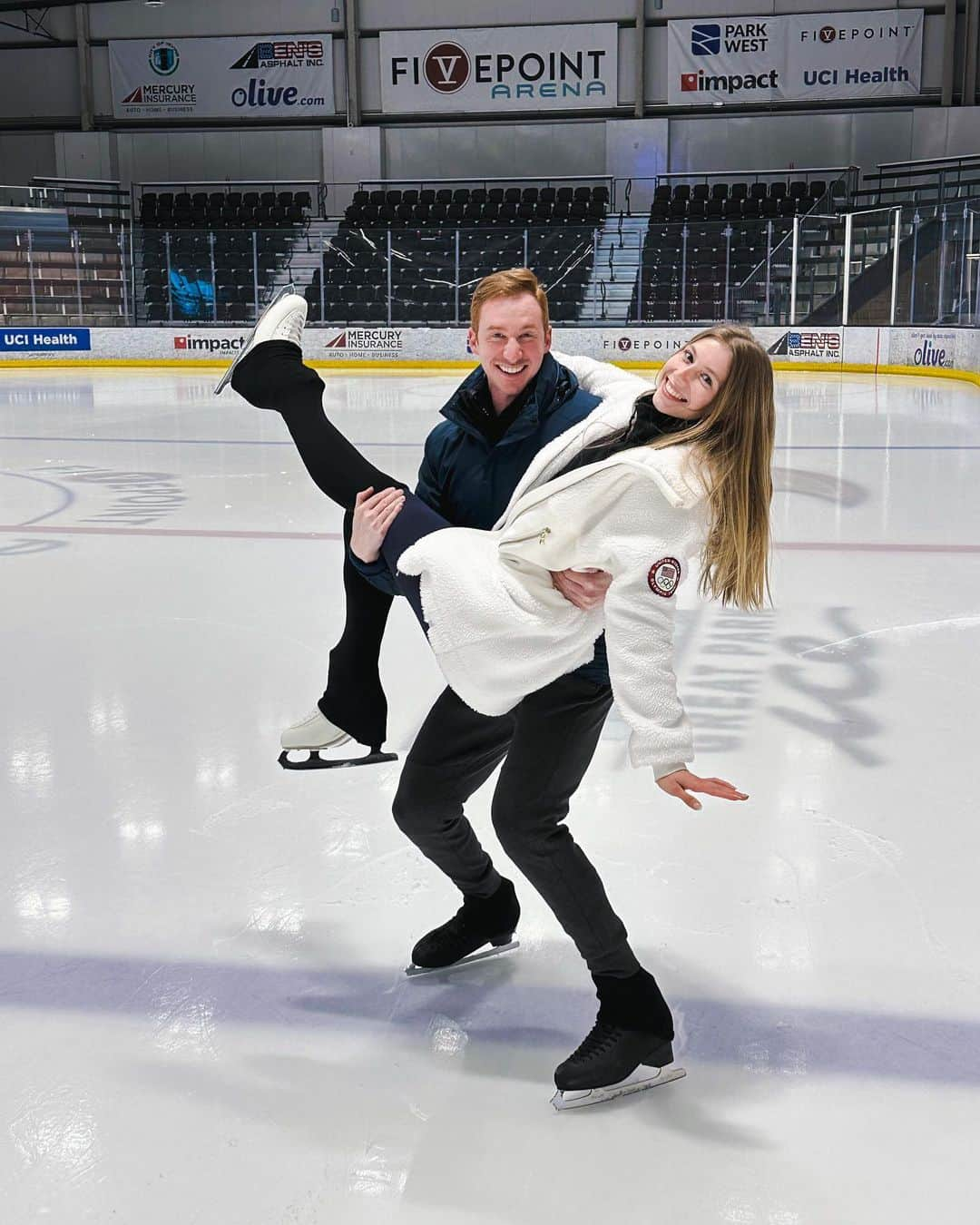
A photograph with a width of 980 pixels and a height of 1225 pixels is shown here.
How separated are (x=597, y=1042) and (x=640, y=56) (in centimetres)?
2259

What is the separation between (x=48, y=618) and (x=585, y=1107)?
323 cm

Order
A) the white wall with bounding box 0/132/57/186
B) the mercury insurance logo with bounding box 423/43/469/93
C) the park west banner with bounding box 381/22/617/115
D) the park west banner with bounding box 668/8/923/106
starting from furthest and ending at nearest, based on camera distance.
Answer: the white wall with bounding box 0/132/57/186 < the mercury insurance logo with bounding box 423/43/469/93 < the park west banner with bounding box 381/22/617/115 < the park west banner with bounding box 668/8/923/106

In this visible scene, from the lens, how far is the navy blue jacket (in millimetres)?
2025

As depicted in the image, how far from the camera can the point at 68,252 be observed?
60.0ft

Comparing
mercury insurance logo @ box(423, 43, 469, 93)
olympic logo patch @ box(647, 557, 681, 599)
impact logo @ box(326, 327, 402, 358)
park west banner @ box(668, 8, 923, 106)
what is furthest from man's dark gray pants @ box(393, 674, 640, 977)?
mercury insurance logo @ box(423, 43, 469, 93)

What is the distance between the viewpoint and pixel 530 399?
2.01 m

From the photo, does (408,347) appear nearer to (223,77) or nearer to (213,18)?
(223,77)

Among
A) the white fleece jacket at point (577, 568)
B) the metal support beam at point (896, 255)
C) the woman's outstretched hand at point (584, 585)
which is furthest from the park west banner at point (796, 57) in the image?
the woman's outstretched hand at point (584, 585)

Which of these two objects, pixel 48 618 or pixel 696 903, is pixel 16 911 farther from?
pixel 48 618

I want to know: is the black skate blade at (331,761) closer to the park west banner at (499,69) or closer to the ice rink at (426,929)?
the ice rink at (426,929)

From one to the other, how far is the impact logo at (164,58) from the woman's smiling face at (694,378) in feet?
79.8

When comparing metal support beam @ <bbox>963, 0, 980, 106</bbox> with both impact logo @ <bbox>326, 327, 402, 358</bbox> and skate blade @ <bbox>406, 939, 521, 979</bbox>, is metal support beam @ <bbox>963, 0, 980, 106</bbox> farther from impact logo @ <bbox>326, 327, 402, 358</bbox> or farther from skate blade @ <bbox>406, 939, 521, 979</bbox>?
skate blade @ <bbox>406, 939, 521, 979</bbox>

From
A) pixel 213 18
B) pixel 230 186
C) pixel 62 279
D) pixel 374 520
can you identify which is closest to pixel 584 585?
pixel 374 520

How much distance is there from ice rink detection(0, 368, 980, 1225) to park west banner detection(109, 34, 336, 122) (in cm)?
2052
